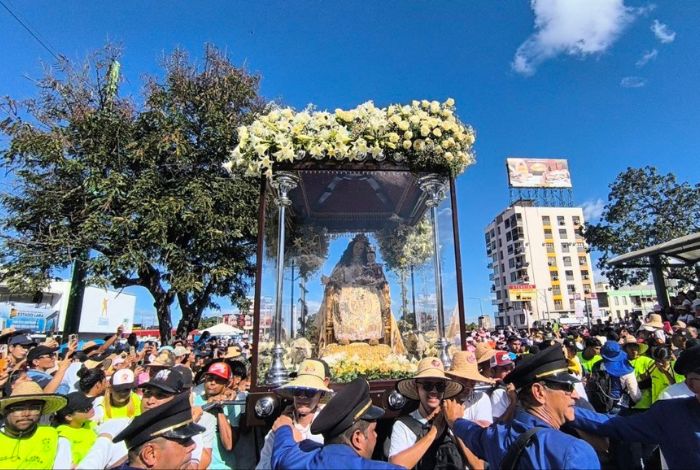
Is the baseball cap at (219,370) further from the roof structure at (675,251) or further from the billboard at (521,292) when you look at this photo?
the billboard at (521,292)

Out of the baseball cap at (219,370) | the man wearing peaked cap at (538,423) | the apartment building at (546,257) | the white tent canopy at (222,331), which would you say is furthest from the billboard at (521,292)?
the man wearing peaked cap at (538,423)

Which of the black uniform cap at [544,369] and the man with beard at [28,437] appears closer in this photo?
the black uniform cap at [544,369]

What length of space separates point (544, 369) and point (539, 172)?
2427 inches

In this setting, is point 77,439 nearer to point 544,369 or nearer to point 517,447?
point 517,447

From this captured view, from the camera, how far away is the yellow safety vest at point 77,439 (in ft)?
9.90

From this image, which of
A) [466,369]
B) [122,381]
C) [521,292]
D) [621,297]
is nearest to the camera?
[466,369]

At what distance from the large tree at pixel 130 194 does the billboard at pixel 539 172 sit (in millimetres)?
51507

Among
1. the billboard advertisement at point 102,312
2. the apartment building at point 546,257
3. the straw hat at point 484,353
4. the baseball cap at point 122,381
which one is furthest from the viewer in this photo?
the apartment building at point 546,257

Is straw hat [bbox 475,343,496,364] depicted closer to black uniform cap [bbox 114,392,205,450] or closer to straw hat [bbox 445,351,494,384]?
straw hat [bbox 445,351,494,384]

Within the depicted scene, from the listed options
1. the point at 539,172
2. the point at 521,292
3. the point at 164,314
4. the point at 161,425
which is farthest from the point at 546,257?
the point at 161,425

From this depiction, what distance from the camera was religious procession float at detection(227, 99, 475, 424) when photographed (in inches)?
174

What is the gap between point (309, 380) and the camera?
280 cm

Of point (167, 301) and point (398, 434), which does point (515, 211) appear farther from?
point (398, 434)

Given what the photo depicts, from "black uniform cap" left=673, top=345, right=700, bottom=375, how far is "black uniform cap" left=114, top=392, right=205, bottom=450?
2.66 meters
